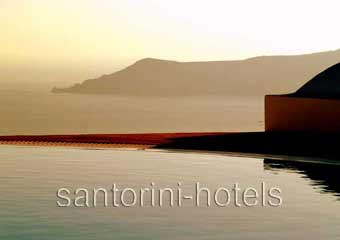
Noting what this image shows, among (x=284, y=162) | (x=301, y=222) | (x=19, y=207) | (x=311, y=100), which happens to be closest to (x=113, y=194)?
(x=19, y=207)

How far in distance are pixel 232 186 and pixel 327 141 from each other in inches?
418

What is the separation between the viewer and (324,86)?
41625 mm

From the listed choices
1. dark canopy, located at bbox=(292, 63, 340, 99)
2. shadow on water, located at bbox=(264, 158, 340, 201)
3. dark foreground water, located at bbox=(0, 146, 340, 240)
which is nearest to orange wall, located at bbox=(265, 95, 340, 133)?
dark canopy, located at bbox=(292, 63, 340, 99)

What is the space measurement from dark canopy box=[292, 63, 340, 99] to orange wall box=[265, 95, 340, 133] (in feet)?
7.78

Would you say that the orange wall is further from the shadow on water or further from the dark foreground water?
the dark foreground water

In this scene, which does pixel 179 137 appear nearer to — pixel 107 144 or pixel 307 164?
pixel 107 144

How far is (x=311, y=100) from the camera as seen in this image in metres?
36.5

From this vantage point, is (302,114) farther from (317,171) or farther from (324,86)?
(317,171)

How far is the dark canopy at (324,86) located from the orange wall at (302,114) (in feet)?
7.78

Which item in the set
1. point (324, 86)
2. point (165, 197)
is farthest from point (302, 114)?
point (165, 197)

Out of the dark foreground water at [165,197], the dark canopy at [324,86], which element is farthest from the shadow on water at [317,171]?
the dark canopy at [324,86]

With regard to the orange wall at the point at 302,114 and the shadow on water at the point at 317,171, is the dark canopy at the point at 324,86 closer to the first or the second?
the orange wall at the point at 302,114

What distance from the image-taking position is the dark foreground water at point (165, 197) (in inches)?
696

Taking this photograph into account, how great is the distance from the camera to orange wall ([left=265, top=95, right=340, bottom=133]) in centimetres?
3566
